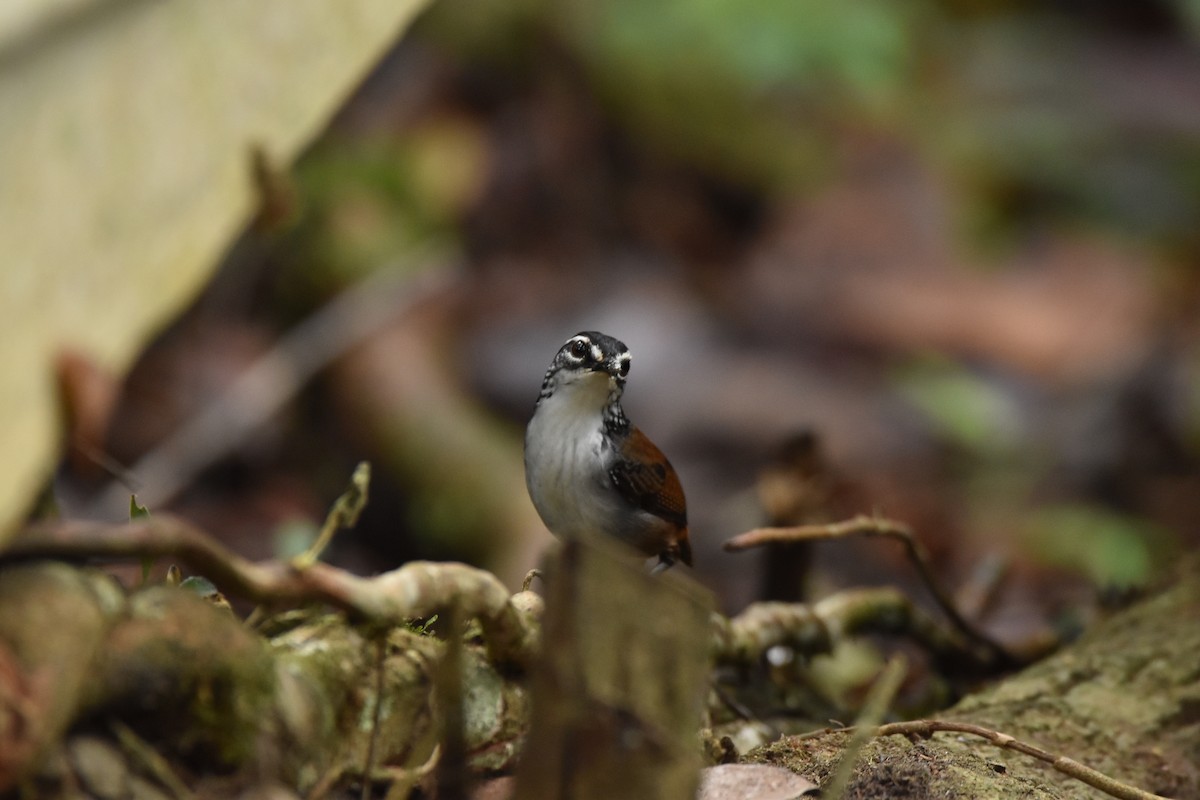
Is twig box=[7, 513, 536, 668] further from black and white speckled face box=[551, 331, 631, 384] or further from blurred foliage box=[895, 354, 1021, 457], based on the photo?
blurred foliage box=[895, 354, 1021, 457]

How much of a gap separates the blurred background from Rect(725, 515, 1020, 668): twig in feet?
1.64

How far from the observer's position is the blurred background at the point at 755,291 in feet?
23.1

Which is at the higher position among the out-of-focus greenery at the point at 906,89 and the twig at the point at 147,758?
the out-of-focus greenery at the point at 906,89

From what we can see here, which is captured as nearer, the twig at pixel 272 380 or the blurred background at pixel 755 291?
the twig at pixel 272 380

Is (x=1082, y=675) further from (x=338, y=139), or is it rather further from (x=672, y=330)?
(x=338, y=139)

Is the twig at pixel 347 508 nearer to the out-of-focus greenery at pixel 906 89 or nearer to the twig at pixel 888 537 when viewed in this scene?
the twig at pixel 888 537

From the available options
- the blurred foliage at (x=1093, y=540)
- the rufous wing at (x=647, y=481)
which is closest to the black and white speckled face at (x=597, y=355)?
the rufous wing at (x=647, y=481)

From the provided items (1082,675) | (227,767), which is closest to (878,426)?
(1082,675)

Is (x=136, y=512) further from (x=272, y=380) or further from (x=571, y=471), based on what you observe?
(x=272, y=380)

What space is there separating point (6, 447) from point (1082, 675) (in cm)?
268

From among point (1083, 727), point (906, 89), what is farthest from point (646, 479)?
point (906, 89)

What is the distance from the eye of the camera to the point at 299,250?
27.3 ft

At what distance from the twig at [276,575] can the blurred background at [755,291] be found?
7.70 ft

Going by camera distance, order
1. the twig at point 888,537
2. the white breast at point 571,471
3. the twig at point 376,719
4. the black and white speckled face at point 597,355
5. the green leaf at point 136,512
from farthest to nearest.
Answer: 1. the black and white speckled face at point 597,355
2. the white breast at point 571,471
3. the twig at point 888,537
4. the green leaf at point 136,512
5. the twig at point 376,719
